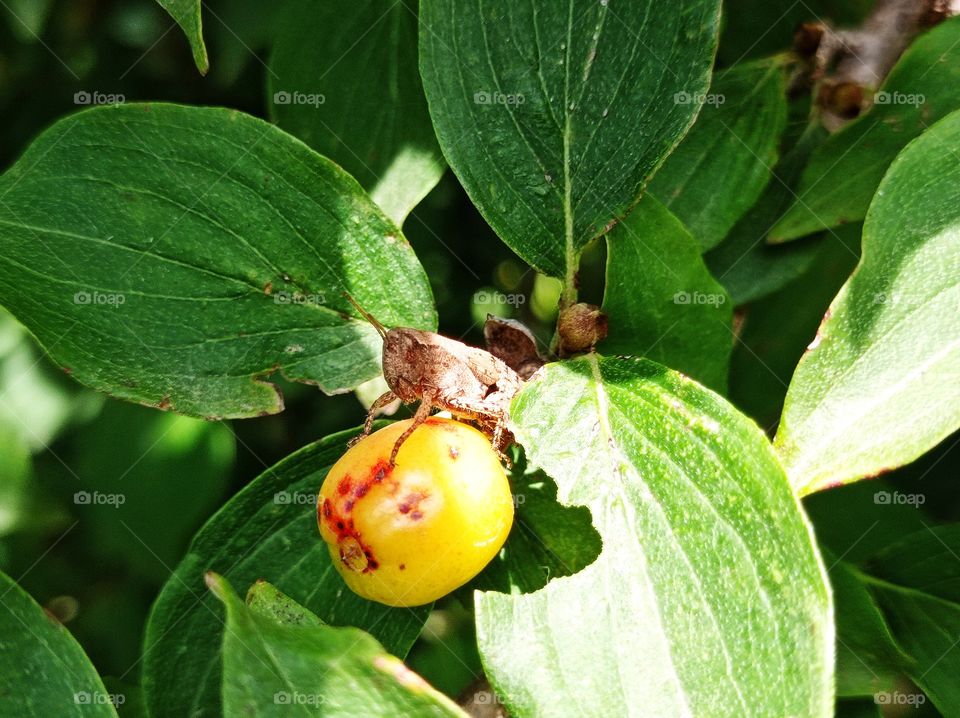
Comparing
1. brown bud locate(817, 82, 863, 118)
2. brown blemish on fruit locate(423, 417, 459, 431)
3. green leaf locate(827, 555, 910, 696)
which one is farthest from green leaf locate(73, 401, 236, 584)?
brown bud locate(817, 82, 863, 118)

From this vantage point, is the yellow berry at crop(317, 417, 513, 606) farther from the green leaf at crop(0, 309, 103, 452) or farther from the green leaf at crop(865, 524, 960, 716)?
the green leaf at crop(0, 309, 103, 452)

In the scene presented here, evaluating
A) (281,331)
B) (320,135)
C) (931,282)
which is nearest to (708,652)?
(931,282)

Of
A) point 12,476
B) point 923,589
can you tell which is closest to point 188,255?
point 12,476

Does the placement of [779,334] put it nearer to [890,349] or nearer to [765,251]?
[765,251]

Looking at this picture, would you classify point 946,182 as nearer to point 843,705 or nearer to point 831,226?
point 831,226

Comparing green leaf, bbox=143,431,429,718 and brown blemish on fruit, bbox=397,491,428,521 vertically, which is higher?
brown blemish on fruit, bbox=397,491,428,521

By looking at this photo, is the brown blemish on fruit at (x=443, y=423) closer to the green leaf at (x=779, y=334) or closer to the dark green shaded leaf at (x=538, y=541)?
the dark green shaded leaf at (x=538, y=541)
